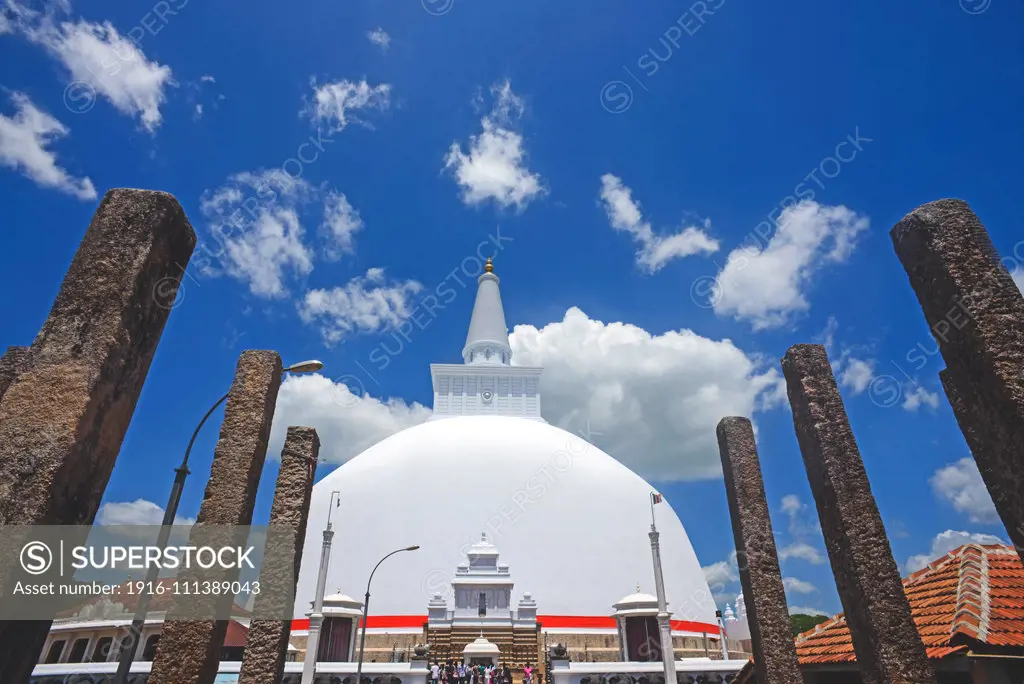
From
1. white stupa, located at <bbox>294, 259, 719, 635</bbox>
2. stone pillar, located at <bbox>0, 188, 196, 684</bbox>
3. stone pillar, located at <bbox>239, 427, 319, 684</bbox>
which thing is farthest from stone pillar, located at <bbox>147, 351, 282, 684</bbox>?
white stupa, located at <bbox>294, 259, 719, 635</bbox>

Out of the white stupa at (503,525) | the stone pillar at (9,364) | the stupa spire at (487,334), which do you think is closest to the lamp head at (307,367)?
the stone pillar at (9,364)

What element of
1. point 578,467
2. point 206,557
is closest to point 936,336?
point 206,557

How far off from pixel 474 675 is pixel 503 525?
10.0 m

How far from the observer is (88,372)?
13.7 feet

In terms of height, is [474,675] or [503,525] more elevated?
[503,525]

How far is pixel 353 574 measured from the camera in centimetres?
2831

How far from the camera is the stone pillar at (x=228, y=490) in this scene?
4.86 metres

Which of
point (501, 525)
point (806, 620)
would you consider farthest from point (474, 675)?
point (806, 620)

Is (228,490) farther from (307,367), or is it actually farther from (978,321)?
(978,321)

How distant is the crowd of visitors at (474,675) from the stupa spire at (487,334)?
22584 millimetres

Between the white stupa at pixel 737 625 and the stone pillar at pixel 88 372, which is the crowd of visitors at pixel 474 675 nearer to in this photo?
the white stupa at pixel 737 625

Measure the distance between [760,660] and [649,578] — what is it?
2465cm

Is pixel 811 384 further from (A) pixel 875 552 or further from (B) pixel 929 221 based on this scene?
→ (B) pixel 929 221

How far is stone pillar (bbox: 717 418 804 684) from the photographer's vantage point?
592cm
